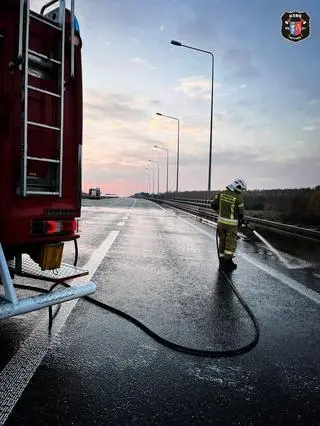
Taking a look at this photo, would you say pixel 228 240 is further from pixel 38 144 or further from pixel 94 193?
pixel 94 193

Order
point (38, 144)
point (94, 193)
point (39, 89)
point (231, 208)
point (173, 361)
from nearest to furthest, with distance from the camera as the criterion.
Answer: point (173, 361) → point (39, 89) → point (38, 144) → point (231, 208) → point (94, 193)

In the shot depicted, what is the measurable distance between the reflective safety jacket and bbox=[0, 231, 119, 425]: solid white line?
454cm

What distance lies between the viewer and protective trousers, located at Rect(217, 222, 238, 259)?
8648 millimetres

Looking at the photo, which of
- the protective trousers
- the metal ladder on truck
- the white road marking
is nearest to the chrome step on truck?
the metal ladder on truck

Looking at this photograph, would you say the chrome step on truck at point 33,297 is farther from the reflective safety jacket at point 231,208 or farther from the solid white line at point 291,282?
the reflective safety jacket at point 231,208

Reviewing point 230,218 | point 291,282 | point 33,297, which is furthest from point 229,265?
point 33,297

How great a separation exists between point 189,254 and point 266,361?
21.5ft

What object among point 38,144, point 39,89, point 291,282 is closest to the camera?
point 39,89

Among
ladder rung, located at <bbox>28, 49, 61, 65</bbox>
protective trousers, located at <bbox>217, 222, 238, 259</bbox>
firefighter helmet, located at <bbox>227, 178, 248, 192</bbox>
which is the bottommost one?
protective trousers, located at <bbox>217, 222, 238, 259</bbox>

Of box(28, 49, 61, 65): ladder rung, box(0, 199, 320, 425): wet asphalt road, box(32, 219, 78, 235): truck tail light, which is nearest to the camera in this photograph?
box(0, 199, 320, 425): wet asphalt road

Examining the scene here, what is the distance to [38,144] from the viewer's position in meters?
4.07

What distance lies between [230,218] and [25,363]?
598 centimetres

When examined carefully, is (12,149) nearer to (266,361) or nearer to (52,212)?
(52,212)

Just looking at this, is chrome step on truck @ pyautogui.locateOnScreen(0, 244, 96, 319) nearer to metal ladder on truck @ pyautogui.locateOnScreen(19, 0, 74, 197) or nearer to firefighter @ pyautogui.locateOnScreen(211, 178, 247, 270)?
metal ladder on truck @ pyautogui.locateOnScreen(19, 0, 74, 197)
